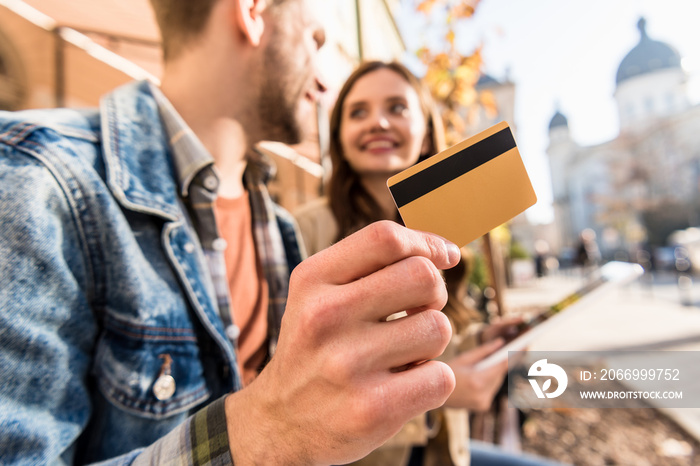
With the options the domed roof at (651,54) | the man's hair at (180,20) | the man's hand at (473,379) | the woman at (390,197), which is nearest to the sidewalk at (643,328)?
the man's hand at (473,379)

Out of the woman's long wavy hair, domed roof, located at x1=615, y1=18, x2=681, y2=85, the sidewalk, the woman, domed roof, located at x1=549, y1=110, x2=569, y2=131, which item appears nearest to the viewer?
the woman

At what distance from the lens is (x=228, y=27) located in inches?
34.6

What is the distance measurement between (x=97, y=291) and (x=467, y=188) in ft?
2.38

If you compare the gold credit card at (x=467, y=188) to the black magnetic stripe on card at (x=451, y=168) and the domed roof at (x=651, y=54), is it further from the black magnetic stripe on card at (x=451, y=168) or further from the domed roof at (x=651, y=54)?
the domed roof at (x=651, y=54)

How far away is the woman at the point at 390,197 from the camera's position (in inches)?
55.1

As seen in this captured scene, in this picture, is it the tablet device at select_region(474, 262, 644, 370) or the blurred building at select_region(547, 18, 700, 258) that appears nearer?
the tablet device at select_region(474, 262, 644, 370)

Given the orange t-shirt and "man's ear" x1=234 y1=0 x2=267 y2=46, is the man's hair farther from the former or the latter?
the orange t-shirt

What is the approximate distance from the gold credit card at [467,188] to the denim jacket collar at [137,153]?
0.60 meters

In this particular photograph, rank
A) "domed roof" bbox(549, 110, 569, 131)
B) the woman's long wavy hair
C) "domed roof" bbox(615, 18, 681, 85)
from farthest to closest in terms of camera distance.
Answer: "domed roof" bbox(549, 110, 569, 131) → "domed roof" bbox(615, 18, 681, 85) → the woman's long wavy hair

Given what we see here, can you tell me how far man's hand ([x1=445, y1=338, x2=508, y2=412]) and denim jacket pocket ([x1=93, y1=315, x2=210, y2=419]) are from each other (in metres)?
0.88

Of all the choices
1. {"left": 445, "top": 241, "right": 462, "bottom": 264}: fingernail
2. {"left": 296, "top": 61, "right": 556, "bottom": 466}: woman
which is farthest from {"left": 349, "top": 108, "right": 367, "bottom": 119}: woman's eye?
{"left": 445, "top": 241, "right": 462, "bottom": 264}: fingernail

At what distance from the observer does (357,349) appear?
0.43 m

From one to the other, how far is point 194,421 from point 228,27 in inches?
33.3

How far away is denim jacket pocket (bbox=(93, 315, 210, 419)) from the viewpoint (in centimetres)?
72
